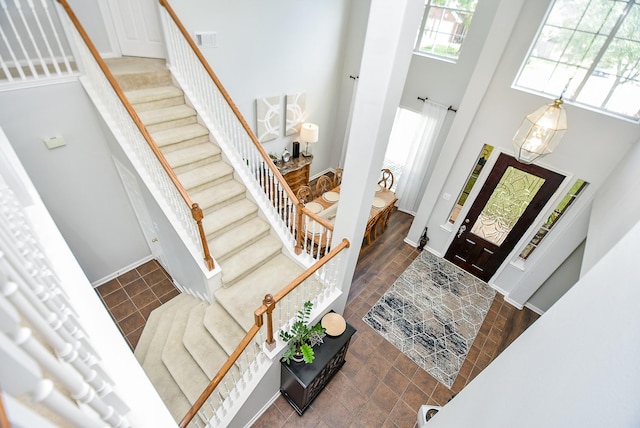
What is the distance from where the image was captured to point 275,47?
528 centimetres

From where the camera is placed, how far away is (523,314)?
4.83m

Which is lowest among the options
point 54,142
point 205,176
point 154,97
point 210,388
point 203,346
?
point 203,346

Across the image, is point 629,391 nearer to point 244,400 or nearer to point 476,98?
point 244,400

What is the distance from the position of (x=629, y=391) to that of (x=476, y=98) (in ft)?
14.6

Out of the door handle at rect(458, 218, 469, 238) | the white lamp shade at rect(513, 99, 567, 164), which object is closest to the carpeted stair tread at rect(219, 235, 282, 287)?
the white lamp shade at rect(513, 99, 567, 164)

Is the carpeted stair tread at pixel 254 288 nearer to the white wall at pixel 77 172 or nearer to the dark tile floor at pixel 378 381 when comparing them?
the dark tile floor at pixel 378 381

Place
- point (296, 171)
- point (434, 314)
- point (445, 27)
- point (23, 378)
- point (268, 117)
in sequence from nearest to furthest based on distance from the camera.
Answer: point (23, 378)
point (434, 314)
point (445, 27)
point (268, 117)
point (296, 171)

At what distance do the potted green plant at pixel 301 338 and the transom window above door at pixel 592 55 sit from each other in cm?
384

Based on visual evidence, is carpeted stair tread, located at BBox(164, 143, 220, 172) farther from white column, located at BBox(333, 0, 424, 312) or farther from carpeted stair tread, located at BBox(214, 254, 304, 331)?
white column, located at BBox(333, 0, 424, 312)

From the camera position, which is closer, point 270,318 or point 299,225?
point 270,318

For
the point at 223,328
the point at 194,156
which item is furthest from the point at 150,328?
the point at 194,156

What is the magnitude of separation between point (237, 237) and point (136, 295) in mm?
2092

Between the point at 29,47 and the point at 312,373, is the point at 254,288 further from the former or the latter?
the point at 29,47

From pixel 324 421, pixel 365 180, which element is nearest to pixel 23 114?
pixel 365 180
